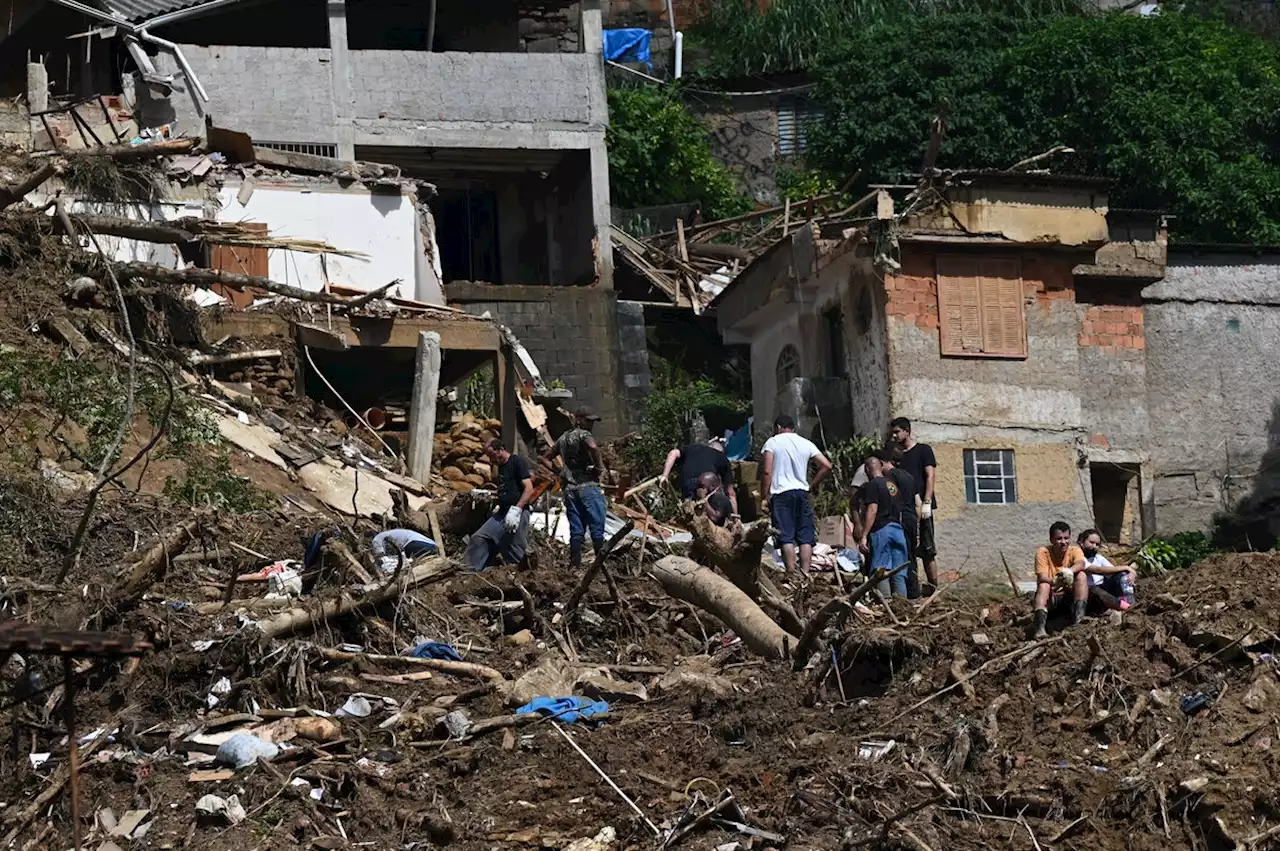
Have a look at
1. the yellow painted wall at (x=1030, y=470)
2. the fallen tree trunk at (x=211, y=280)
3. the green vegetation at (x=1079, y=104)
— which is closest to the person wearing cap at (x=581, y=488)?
the fallen tree trunk at (x=211, y=280)

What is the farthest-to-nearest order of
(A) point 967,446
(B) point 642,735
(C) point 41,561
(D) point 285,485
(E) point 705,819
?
1. (A) point 967,446
2. (D) point 285,485
3. (C) point 41,561
4. (B) point 642,735
5. (E) point 705,819

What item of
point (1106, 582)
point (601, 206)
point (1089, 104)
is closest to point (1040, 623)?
point (1106, 582)

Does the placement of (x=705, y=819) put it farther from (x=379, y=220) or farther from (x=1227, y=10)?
(x=1227, y=10)

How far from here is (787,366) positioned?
25.1 metres

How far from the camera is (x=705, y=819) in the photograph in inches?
388

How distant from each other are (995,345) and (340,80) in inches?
388

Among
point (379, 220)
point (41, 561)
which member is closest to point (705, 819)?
point (41, 561)

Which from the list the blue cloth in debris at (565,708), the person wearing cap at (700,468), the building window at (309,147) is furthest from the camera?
the building window at (309,147)

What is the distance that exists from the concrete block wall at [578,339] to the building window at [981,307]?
5659 millimetres

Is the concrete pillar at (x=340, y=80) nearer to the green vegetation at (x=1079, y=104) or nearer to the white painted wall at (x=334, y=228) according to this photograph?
the white painted wall at (x=334, y=228)

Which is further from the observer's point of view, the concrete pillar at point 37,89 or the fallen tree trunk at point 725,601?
the concrete pillar at point 37,89

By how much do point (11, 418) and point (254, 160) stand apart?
725cm

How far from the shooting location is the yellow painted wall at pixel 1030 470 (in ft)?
73.3

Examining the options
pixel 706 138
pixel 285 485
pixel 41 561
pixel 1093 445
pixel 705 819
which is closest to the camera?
pixel 705 819
